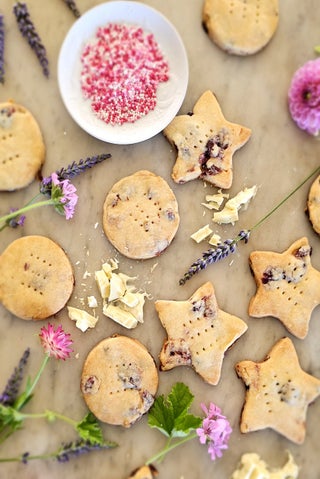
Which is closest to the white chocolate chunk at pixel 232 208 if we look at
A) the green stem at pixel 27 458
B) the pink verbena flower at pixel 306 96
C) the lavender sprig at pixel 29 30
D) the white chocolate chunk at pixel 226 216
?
the white chocolate chunk at pixel 226 216

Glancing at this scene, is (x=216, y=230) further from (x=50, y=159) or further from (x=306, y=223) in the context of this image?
(x=50, y=159)

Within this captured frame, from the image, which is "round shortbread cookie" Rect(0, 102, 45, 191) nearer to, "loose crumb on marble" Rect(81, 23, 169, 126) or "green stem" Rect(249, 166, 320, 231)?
"loose crumb on marble" Rect(81, 23, 169, 126)

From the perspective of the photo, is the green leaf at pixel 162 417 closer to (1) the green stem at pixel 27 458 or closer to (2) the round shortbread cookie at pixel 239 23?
(1) the green stem at pixel 27 458

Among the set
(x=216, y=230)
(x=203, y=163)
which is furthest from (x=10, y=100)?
(x=216, y=230)

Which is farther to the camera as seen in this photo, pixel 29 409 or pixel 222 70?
pixel 222 70

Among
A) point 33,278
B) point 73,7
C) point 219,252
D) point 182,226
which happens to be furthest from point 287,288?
point 73,7

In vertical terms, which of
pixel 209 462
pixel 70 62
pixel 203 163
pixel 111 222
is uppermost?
pixel 70 62

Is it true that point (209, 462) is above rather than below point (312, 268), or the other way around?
below
